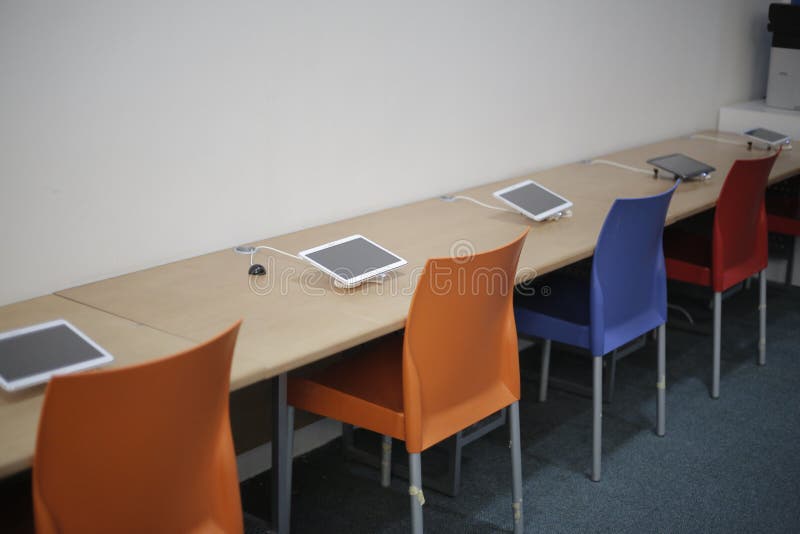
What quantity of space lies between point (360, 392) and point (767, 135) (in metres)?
2.88

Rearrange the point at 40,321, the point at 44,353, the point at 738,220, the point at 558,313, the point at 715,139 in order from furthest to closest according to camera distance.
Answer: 1. the point at 715,139
2. the point at 738,220
3. the point at 558,313
4. the point at 40,321
5. the point at 44,353

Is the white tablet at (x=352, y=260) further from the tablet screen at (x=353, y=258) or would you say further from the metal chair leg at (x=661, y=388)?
the metal chair leg at (x=661, y=388)

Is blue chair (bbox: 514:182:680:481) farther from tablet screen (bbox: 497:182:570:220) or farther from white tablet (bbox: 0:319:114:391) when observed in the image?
white tablet (bbox: 0:319:114:391)

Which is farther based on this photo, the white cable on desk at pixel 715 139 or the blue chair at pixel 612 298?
the white cable on desk at pixel 715 139

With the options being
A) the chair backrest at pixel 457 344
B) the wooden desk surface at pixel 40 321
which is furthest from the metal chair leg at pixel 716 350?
the wooden desk surface at pixel 40 321

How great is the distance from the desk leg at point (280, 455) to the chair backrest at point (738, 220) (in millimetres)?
1746

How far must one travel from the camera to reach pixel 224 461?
1639 mm

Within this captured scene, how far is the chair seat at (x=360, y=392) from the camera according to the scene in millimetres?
2092

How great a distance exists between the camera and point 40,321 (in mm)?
1984

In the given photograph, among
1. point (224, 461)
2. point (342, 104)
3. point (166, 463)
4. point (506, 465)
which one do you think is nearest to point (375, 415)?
point (224, 461)

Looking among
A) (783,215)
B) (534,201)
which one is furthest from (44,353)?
(783,215)

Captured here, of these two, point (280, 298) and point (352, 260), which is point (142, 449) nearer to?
point (280, 298)

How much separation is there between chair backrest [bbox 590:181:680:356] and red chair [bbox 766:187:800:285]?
61.0 inches

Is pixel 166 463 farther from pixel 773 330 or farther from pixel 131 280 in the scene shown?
pixel 773 330
